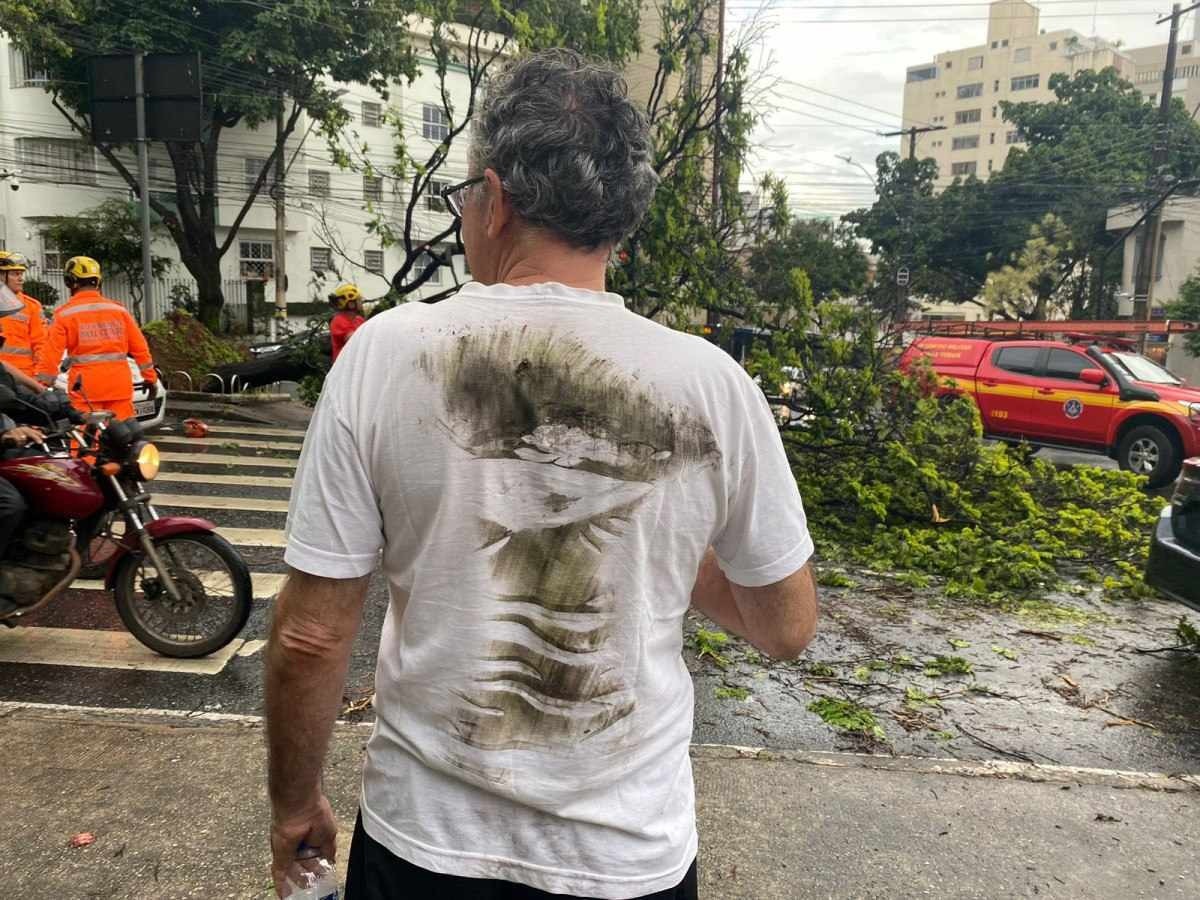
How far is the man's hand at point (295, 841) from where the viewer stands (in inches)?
63.7

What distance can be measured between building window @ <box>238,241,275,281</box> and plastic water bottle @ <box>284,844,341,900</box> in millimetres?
40328

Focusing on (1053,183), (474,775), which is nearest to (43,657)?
(474,775)

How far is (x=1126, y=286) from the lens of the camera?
1543 inches

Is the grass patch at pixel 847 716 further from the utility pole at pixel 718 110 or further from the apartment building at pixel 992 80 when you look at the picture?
the apartment building at pixel 992 80

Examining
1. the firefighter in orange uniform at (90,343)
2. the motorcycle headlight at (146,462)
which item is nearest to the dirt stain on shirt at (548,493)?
the motorcycle headlight at (146,462)

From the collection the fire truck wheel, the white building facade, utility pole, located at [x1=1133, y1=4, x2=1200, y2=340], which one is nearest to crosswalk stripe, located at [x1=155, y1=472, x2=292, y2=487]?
the fire truck wheel

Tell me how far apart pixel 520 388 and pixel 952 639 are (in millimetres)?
4843

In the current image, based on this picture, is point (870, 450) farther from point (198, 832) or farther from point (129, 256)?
point (129, 256)

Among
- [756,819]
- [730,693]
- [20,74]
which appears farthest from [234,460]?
[20,74]

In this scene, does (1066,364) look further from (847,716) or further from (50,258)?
(50,258)

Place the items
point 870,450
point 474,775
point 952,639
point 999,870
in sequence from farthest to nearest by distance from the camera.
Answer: point 870,450 < point 952,639 < point 999,870 < point 474,775

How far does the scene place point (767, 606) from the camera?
1621 millimetres

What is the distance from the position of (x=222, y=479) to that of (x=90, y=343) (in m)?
2.25

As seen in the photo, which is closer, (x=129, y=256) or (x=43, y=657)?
(x=43, y=657)
